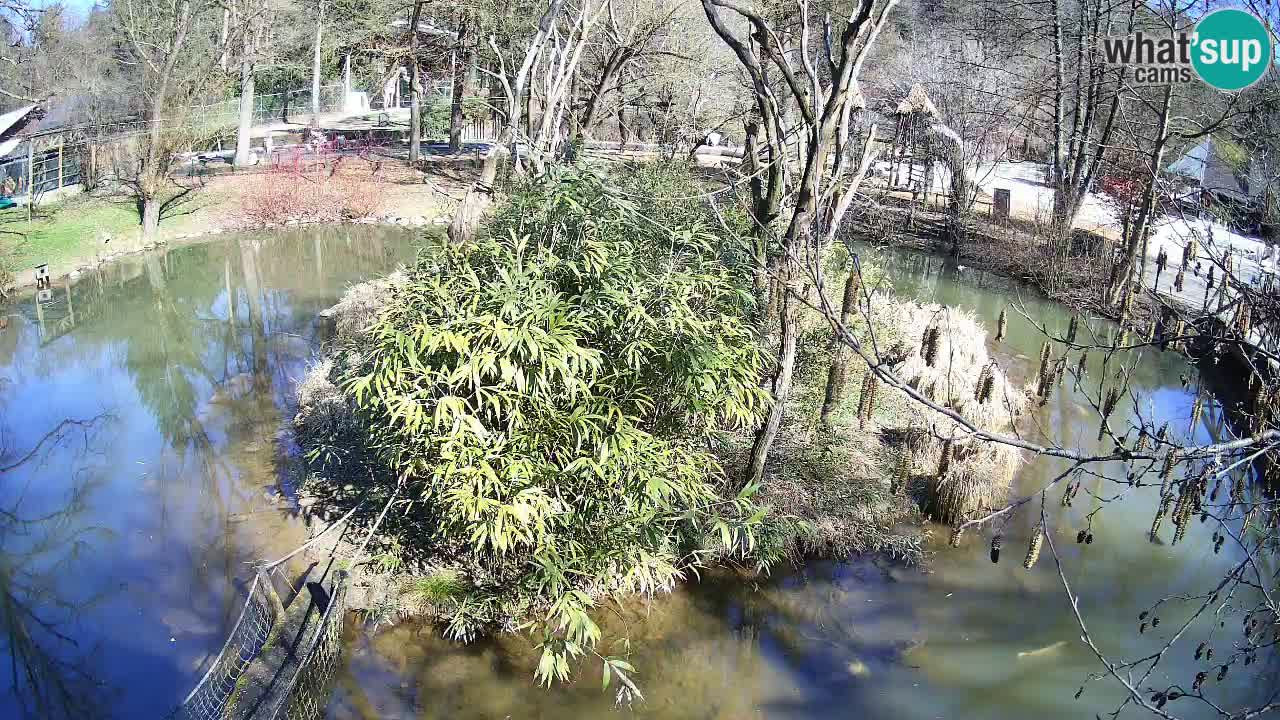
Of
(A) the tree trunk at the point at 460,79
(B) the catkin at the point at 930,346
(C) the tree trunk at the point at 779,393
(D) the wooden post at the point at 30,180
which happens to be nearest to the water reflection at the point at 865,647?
(C) the tree trunk at the point at 779,393

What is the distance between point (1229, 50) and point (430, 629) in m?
7.05

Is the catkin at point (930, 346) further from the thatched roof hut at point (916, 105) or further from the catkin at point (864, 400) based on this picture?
the thatched roof hut at point (916, 105)

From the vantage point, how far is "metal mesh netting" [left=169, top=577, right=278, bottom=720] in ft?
17.9

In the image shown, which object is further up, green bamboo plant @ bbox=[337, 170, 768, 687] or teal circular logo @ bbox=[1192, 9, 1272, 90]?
teal circular logo @ bbox=[1192, 9, 1272, 90]

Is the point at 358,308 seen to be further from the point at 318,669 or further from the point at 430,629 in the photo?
the point at 318,669

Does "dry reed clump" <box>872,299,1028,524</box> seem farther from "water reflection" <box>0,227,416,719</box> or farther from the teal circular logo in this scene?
"water reflection" <box>0,227,416,719</box>

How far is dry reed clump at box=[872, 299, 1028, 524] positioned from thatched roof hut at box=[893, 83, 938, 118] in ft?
31.9

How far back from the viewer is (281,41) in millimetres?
24641

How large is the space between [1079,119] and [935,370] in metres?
10.4

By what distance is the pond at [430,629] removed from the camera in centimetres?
593

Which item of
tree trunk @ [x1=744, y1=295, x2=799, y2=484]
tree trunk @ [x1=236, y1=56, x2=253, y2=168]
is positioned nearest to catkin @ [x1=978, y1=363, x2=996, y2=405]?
tree trunk @ [x1=744, y1=295, x2=799, y2=484]

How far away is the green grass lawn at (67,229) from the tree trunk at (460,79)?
7519 millimetres

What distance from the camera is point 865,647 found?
6516 mm

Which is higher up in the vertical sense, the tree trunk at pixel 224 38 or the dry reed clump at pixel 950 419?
the tree trunk at pixel 224 38
